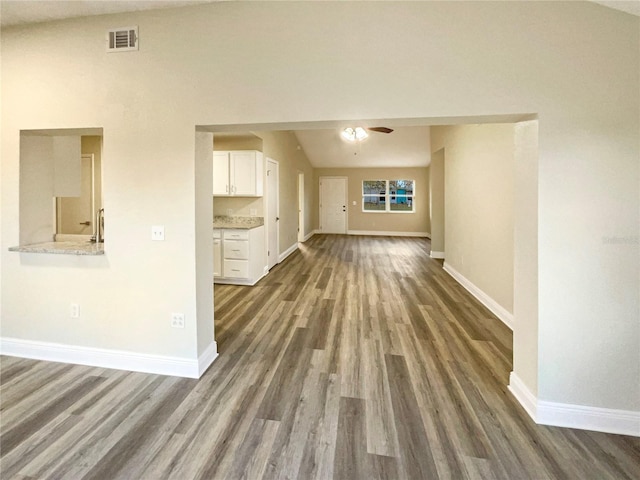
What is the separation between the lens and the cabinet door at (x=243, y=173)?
204 inches

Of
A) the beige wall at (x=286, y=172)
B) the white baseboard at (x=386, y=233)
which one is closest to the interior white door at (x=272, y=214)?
the beige wall at (x=286, y=172)

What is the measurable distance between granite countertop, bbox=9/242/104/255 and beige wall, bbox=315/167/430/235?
921cm

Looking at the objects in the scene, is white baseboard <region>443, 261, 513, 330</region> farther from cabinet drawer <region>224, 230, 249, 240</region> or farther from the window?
the window

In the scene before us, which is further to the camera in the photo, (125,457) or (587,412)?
(587,412)

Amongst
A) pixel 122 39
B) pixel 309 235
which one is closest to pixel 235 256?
pixel 122 39

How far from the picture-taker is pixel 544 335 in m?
1.91

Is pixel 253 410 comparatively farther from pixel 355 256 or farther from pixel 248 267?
pixel 355 256

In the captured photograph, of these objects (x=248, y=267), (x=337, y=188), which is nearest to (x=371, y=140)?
(x=337, y=188)

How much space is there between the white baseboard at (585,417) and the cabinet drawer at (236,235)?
157 inches

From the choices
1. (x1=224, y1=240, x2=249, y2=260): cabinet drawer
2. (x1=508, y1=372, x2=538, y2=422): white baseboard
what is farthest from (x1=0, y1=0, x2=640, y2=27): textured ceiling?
(x1=508, y1=372, x2=538, y2=422): white baseboard

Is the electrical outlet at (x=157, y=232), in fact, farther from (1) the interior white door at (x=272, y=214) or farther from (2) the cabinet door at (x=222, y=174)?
(1) the interior white door at (x=272, y=214)

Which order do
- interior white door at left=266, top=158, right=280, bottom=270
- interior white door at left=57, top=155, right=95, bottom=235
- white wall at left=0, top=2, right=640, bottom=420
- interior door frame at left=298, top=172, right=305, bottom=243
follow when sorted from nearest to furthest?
white wall at left=0, top=2, right=640, bottom=420 < interior white door at left=57, top=155, right=95, bottom=235 < interior white door at left=266, top=158, right=280, bottom=270 < interior door frame at left=298, top=172, right=305, bottom=243

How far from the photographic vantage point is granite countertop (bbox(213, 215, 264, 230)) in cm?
491

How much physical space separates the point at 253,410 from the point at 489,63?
2645mm
